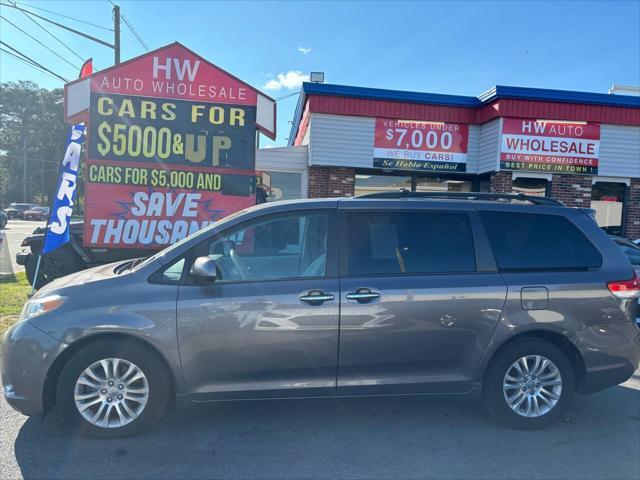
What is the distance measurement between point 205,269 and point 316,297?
2.66ft

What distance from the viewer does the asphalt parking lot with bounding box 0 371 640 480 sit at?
9.92 ft

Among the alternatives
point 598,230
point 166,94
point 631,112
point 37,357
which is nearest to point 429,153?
point 631,112

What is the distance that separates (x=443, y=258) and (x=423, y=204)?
1.57ft

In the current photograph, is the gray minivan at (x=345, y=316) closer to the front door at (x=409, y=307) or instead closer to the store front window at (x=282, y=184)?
the front door at (x=409, y=307)

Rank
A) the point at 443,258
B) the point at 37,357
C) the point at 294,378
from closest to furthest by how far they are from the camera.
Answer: the point at 37,357 → the point at 294,378 → the point at 443,258

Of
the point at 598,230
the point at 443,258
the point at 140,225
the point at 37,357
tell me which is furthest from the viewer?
the point at 140,225

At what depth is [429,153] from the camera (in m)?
12.7

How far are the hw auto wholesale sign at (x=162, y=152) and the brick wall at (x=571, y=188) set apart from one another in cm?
894

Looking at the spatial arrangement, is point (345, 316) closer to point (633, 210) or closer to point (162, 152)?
point (162, 152)

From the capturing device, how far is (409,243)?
3.70 metres

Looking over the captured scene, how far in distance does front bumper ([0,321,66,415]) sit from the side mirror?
1.04 m

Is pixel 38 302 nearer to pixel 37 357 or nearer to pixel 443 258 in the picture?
pixel 37 357

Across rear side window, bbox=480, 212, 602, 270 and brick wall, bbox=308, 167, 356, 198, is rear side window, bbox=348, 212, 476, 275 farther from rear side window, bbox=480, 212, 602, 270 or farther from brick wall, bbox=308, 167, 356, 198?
Result: brick wall, bbox=308, 167, 356, 198

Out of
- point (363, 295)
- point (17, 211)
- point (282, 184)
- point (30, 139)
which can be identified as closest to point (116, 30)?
point (282, 184)
